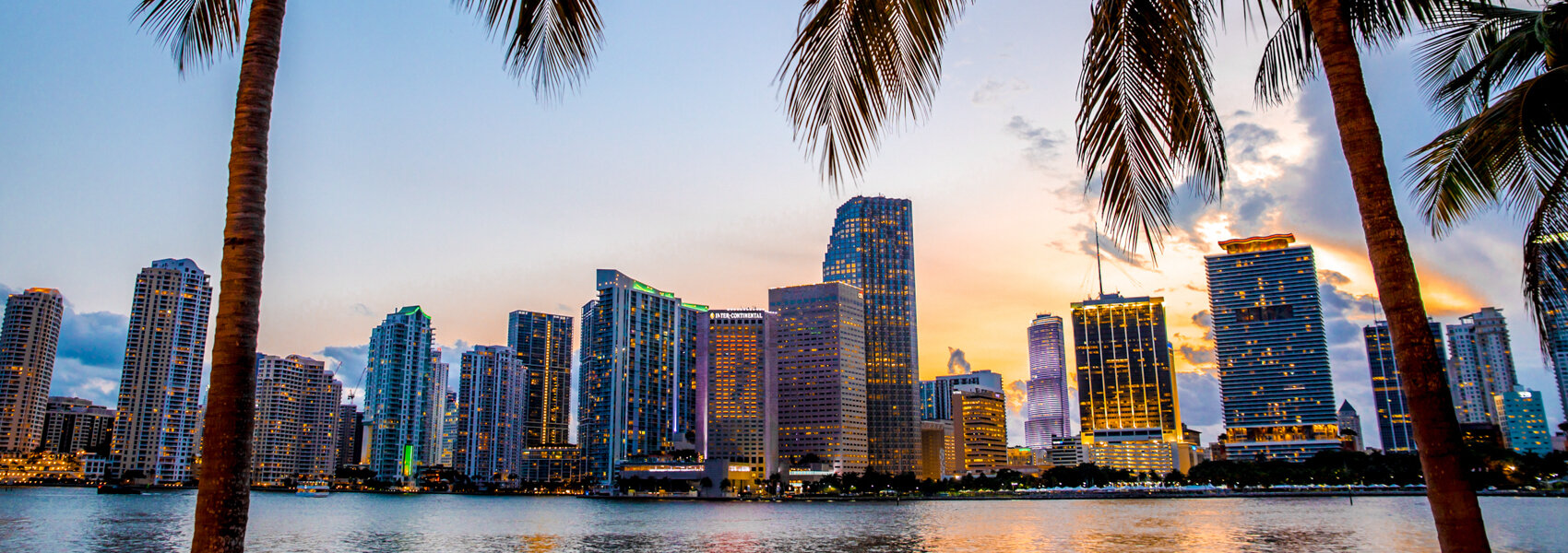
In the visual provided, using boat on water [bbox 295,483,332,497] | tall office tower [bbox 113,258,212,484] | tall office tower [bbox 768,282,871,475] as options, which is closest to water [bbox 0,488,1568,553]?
tall office tower [bbox 113,258,212,484]

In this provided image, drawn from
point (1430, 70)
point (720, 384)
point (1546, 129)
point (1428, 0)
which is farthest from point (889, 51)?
point (720, 384)

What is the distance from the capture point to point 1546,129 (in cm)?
680

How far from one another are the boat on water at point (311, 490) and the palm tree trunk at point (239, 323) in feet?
643

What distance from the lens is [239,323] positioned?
17.2 feet

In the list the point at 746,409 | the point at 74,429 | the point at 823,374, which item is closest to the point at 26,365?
the point at 74,429

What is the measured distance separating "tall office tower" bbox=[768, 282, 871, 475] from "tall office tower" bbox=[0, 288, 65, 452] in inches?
5366

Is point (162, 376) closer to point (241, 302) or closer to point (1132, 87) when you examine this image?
point (241, 302)

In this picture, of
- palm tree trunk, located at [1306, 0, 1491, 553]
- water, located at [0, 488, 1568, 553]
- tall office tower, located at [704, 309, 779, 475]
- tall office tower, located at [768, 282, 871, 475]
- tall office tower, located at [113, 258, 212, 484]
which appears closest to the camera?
palm tree trunk, located at [1306, 0, 1491, 553]

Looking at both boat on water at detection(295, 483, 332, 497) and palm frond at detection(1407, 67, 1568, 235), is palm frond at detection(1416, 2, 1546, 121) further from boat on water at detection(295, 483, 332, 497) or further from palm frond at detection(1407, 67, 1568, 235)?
boat on water at detection(295, 483, 332, 497)

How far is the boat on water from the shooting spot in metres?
180

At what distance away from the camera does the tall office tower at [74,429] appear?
17812 centimetres

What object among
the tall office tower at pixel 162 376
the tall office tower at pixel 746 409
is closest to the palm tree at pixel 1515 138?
the tall office tower at pixel 746 409

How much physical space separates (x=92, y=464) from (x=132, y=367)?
84.5 ft

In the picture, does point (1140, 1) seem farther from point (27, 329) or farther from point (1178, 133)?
point (27, 329)
